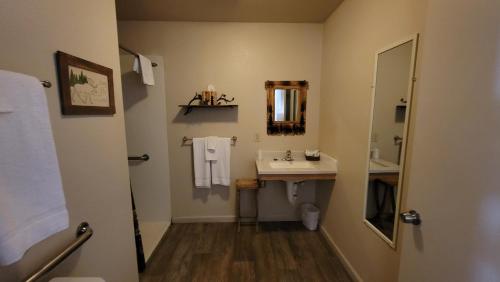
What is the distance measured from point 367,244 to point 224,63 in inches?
95.1

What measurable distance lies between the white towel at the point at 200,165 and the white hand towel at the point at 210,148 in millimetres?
59

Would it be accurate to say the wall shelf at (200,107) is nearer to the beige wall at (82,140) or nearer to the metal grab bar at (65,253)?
the beige wall at (82,140)

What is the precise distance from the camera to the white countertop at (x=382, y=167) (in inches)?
56.1

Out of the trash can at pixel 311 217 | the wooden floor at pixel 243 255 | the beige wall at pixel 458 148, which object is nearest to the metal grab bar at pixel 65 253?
the wooden floor at pixel 243 255

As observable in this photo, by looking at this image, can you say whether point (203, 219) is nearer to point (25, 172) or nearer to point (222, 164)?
point (222, 164)

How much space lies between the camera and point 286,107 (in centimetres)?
271

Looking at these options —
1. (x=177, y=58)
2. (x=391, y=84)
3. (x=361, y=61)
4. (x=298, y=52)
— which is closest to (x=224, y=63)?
(x=177, y=58)

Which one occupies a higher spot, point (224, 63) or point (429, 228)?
point (224, 63)

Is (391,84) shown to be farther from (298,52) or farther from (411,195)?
(298,52)

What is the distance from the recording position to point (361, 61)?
177cm

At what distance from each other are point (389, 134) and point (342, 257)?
4.52 ft

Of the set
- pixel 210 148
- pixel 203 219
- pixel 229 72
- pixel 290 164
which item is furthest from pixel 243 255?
pixel 229 72

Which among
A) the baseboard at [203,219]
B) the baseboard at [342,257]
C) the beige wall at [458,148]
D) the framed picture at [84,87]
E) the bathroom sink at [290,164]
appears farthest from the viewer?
the baseboard at [203,219]

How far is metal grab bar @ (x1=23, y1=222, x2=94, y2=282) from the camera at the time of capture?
28.5 inches
